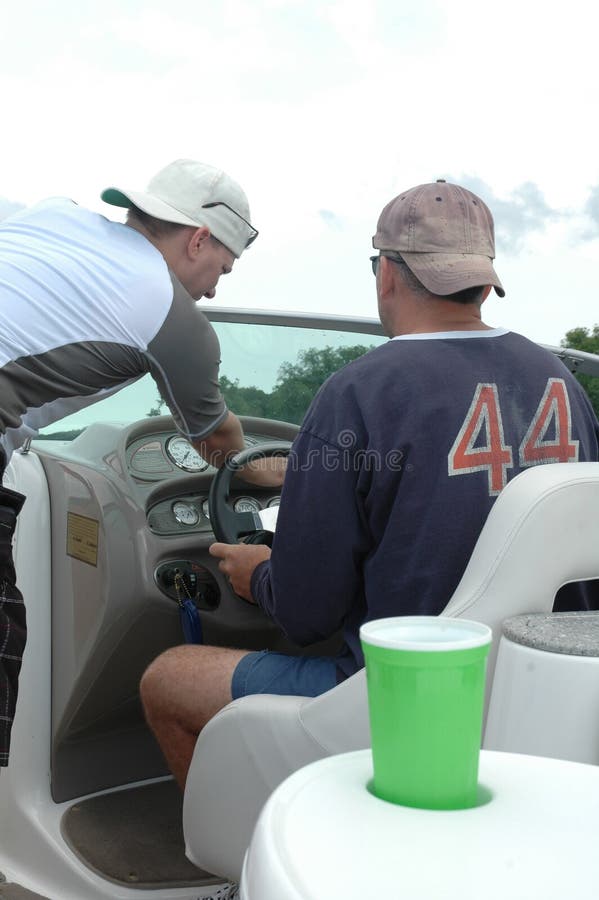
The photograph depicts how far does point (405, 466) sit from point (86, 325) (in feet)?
2.62

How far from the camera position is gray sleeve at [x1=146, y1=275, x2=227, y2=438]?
208cm

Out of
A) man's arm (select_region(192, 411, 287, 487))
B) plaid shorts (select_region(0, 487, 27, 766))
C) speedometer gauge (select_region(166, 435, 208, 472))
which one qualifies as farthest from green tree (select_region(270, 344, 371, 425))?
plaid shorts (select_region(0, 487, 27, 766))

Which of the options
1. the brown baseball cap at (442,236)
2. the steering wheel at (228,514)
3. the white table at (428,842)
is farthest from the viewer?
the steering wheel at (228,514)

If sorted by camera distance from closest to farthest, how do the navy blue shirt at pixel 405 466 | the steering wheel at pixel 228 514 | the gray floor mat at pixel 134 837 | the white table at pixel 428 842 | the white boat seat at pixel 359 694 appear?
the white table at pixel 428 842, the white boat seat at pixel 359 694, the navy blue shirt at pixel 405 466, the steering wheel at pixel 228 514, the gray floor mat at pixel 134 837

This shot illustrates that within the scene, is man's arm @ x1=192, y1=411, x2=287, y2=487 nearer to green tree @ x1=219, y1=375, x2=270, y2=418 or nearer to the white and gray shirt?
the white and gray shirt

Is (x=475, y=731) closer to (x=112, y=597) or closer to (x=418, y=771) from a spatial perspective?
(x=418, y=771)

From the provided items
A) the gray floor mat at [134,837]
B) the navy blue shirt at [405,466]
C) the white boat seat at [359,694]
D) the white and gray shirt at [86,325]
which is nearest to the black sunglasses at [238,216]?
the white and gray shirt at [86,325]

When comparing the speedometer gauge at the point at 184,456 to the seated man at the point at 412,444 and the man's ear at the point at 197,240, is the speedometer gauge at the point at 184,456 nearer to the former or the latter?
the man's ear at the point at 197,240

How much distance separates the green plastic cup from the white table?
2 centimetres

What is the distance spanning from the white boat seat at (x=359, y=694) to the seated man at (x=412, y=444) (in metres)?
0.13

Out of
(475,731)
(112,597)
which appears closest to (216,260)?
(112,597)

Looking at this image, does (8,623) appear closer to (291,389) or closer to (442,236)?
(291,389)

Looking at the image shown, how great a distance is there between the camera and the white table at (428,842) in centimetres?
76

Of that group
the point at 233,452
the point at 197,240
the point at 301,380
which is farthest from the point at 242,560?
the point at 301,380
